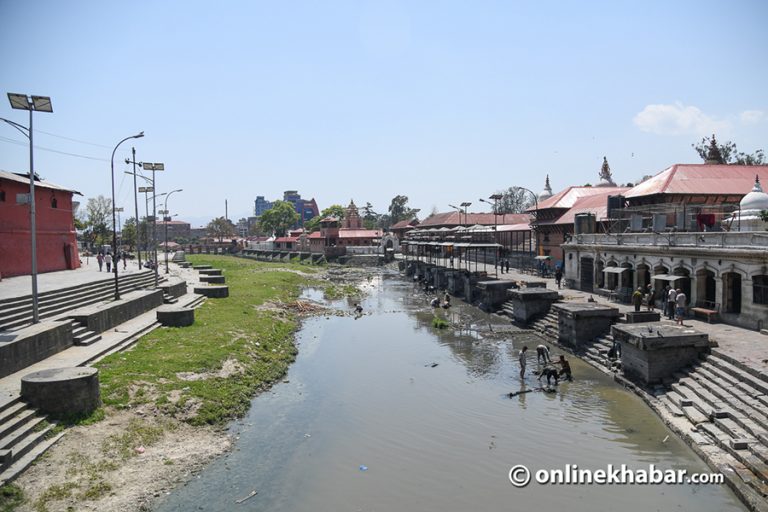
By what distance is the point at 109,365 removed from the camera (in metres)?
19.8

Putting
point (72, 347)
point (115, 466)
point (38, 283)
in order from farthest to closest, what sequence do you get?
A: point (38, 283), point (72, 347), point (115, 466)

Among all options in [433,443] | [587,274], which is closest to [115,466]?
[433,443]

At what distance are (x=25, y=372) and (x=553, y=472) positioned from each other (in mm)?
16829

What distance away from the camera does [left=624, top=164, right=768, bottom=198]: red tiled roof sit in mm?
37344

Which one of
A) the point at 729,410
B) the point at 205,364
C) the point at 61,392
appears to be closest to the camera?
the point at 61,392

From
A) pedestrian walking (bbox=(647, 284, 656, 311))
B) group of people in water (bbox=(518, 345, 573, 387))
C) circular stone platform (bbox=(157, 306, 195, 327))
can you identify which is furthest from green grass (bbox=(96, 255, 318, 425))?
pedestrian walking (bbox=(647, 284, 656, 311))

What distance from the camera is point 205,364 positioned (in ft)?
71.4

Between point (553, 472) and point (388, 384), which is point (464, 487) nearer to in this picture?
point (553, 472)

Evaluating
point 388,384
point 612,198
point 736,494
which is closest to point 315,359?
point 388,384

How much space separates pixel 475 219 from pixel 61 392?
88507 millimetres

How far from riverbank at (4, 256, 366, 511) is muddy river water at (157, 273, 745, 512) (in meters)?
0.78

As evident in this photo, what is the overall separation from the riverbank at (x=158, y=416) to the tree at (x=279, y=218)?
120172 millimetres

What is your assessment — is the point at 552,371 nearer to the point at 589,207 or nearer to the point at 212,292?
the point at 212,292

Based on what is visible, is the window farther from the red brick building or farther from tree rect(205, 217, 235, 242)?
tree rect(205, 217, 235, 242)
